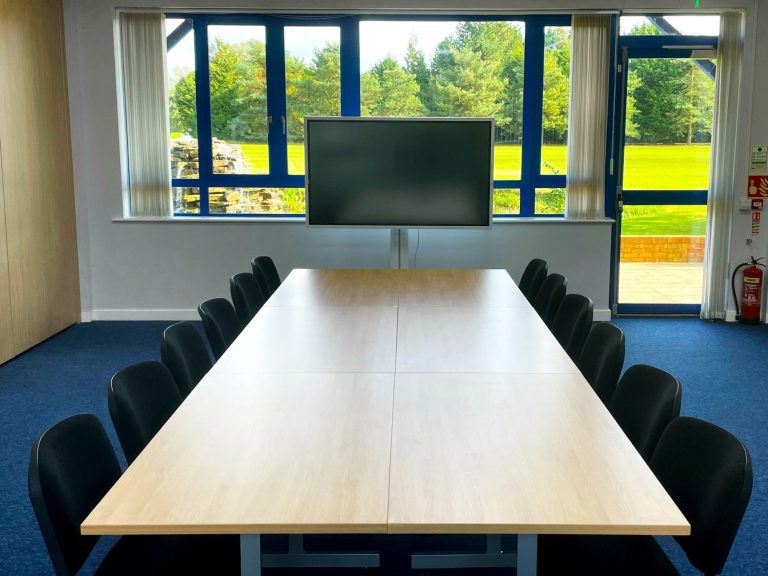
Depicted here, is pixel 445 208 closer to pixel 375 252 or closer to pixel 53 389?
pixel 375 252

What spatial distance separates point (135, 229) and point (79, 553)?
223 inches

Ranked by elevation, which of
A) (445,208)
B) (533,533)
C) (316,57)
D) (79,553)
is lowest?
(79,553)

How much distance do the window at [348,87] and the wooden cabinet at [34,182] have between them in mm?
1012

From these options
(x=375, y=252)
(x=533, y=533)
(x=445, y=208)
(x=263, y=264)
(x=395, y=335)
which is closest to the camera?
(x=533, y=533)

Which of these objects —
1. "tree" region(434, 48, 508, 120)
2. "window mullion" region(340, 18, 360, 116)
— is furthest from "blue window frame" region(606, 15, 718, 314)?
"window mullion" region(340, 18, 360, 116)

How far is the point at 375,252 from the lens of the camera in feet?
25.1

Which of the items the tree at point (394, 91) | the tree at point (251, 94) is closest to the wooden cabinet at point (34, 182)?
the tree at point (251, 94)

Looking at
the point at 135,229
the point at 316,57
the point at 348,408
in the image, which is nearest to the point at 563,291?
the point at 348,408

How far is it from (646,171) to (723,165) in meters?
0.67

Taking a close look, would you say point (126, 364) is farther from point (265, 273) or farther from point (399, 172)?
point (399, 172)

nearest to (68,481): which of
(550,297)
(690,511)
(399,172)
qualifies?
(690,511)

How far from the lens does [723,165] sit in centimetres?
742

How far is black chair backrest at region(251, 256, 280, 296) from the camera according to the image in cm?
586

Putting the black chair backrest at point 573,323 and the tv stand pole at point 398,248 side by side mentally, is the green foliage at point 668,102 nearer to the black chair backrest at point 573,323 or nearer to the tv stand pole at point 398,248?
the tv stand pole at point 398,248
